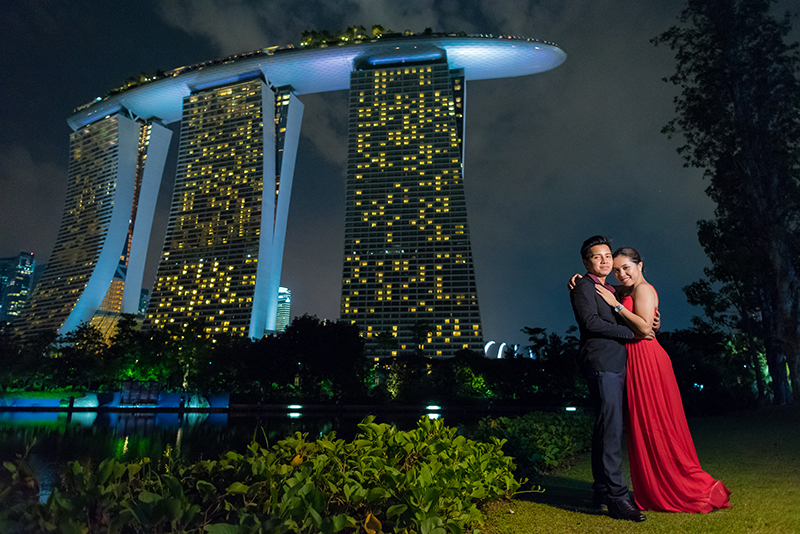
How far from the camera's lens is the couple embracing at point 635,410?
4.18 m

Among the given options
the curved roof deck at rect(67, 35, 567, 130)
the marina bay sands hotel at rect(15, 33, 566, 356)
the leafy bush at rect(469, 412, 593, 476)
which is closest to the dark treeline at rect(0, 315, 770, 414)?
the leafy bush at rect(469, 412, 593, 476)

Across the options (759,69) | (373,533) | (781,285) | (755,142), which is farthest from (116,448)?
(759,69)

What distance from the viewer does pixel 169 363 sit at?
52.9 m

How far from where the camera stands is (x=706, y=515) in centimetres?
400

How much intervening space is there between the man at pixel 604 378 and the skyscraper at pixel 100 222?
12150 cm

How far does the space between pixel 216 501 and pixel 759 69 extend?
69.9ft

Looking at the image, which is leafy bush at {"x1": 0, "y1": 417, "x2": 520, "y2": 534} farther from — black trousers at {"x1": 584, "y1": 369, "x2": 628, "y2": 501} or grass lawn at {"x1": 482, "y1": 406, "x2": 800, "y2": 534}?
black trousers at {"x1": 584, "y1": 369, "x2": 628, "y2": 501}

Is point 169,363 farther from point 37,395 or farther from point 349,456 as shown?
point 349,456

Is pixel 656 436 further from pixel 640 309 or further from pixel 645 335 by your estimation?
pixel 640 309

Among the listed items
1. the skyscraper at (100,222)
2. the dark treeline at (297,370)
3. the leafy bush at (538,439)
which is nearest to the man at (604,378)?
the leafy bush at (538,439)

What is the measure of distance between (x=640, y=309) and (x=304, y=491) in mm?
3216

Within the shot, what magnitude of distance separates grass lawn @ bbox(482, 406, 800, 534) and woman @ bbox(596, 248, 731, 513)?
0.46ft

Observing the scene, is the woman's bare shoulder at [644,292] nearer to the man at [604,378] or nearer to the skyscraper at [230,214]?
the man at [604,378]

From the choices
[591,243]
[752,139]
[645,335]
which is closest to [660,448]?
[645,335]
